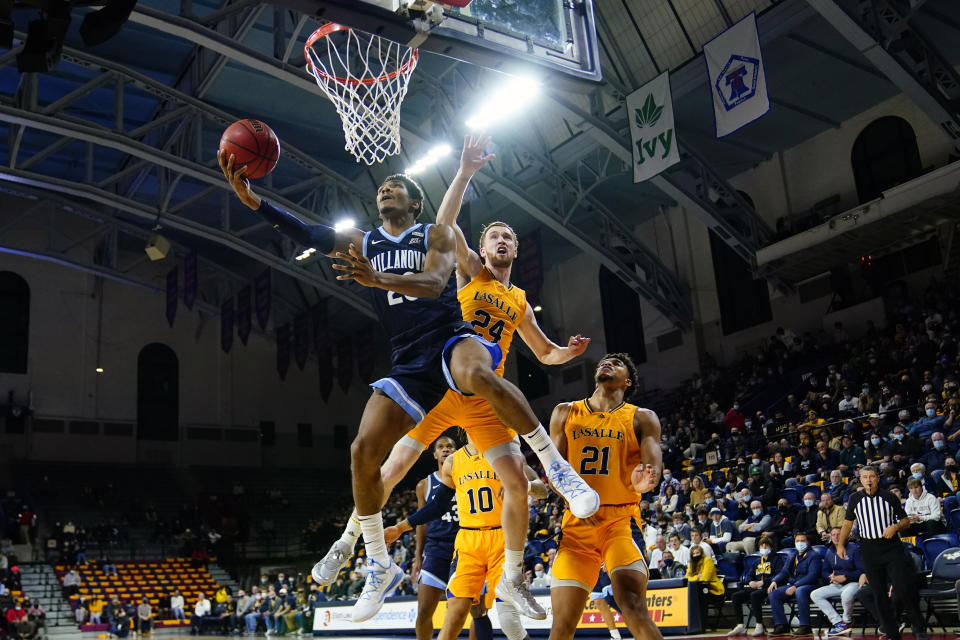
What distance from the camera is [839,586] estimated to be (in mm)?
11594

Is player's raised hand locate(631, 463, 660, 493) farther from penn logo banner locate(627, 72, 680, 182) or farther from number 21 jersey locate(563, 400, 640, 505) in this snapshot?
penn logo banner locate(627, 72, 680, 182)

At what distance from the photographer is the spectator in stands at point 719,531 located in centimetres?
1459

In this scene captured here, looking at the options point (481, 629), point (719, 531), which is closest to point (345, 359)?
point (719, 531)

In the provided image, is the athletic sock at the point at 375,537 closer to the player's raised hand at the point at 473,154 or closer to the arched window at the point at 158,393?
the player's raised hand at the point at 473,154

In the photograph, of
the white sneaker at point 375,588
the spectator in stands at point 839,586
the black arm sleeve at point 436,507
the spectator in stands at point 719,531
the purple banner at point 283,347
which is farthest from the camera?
the purple banner at point 283,347

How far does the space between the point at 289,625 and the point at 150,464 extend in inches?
600

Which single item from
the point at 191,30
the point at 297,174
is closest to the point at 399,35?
the point at 191,30

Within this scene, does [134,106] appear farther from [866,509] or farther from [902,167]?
[866,509]

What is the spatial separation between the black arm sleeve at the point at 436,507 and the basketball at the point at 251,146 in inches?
129

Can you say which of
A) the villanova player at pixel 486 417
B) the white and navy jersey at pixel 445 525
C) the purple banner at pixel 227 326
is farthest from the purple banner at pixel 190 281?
the villanova player at pixel 486 417

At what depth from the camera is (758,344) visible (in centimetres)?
2477

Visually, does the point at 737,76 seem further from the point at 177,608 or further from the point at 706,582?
the point at 177,608

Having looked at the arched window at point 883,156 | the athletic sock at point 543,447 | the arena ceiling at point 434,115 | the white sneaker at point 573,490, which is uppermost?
the arena ceiling at point 434,115

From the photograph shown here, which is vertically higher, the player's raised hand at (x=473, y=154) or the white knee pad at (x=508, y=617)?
the player's raised hand at (x=473, y=154)
